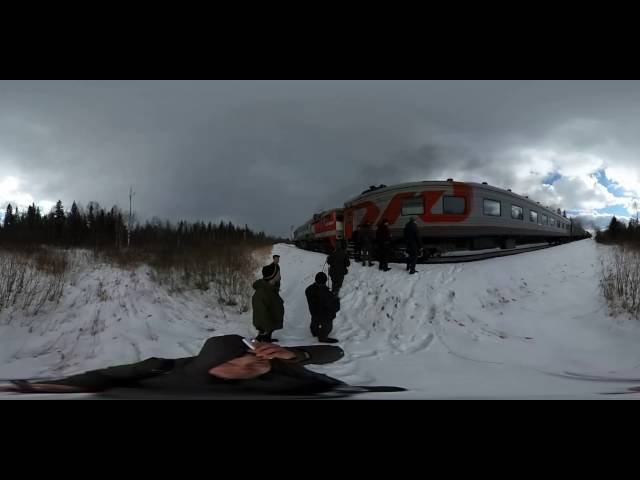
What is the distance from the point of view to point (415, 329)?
1.95 m

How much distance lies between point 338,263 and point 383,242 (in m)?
0.81

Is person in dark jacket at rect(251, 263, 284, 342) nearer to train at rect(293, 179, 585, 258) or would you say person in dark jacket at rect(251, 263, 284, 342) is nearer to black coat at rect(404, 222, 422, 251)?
train at rect(293, 179, 585, 258)

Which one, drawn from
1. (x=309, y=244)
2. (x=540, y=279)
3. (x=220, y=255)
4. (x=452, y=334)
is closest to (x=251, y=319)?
(x=220, y=255)

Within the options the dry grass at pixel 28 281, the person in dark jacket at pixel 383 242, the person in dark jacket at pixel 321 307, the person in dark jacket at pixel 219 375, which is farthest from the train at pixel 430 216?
the dry grass at pixel 28 281

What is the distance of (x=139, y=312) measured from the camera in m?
2.03

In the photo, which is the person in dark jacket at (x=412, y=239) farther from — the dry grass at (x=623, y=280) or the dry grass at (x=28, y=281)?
the dry grass at (x=28, y=281)

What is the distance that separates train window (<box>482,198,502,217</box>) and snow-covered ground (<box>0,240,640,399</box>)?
36.5 inches

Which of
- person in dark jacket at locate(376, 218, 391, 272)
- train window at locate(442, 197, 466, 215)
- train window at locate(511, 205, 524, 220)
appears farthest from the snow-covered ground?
train window at locate(511, 205, 524, 220)

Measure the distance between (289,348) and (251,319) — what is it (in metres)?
0.48

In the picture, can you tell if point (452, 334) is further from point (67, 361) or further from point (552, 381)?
point (67, 361)

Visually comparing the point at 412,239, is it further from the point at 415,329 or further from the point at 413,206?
the point at 415,329

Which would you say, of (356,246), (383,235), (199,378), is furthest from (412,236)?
(199,378)
